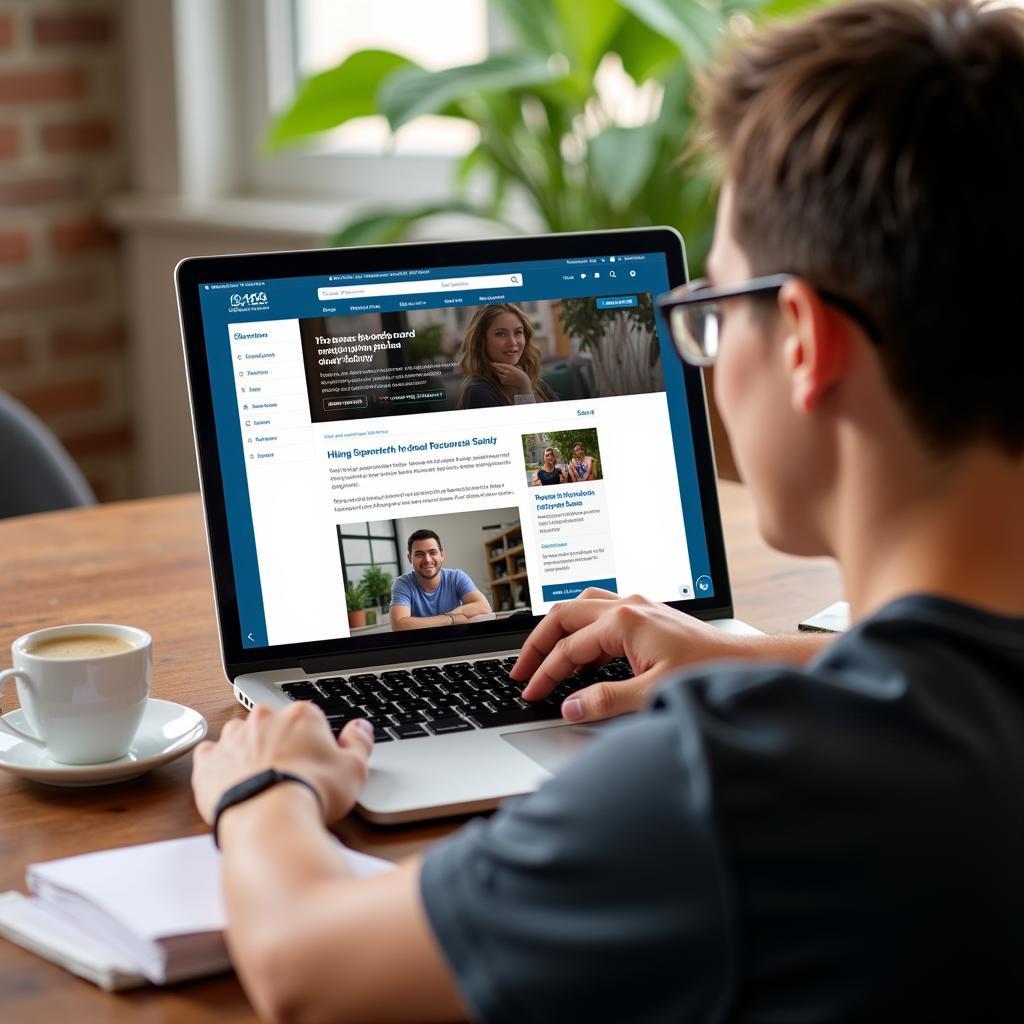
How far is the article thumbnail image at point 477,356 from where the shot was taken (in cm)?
117

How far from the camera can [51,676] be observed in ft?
3.19

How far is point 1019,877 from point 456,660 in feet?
2.13

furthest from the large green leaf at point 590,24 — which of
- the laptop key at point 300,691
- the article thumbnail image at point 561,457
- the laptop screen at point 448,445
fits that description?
the laptop key at point 300,691

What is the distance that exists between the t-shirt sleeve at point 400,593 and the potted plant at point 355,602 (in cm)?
2

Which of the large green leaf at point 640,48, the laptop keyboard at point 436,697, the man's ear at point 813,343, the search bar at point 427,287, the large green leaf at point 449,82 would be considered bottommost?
the laptop keyboard at point 436,697

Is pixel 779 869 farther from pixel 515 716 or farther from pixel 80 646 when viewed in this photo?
pixel 80 646

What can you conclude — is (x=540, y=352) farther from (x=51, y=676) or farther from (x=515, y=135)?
(x=515, y=135)

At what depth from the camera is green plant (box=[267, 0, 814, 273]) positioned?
2.16 meters

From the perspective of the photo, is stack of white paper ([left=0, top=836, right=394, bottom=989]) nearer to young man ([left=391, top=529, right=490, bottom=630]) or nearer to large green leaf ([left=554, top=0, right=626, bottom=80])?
young man ([left=391, top=529, right=490, bottom=630])

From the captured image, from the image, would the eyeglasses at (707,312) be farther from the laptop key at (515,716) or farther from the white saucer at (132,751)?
the white saucer at (132,751)

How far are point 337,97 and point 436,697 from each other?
5.30 feet

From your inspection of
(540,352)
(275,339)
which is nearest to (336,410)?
(275,339)

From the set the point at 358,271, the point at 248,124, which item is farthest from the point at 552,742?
the point at 248,124

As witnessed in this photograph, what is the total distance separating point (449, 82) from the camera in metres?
2.19
